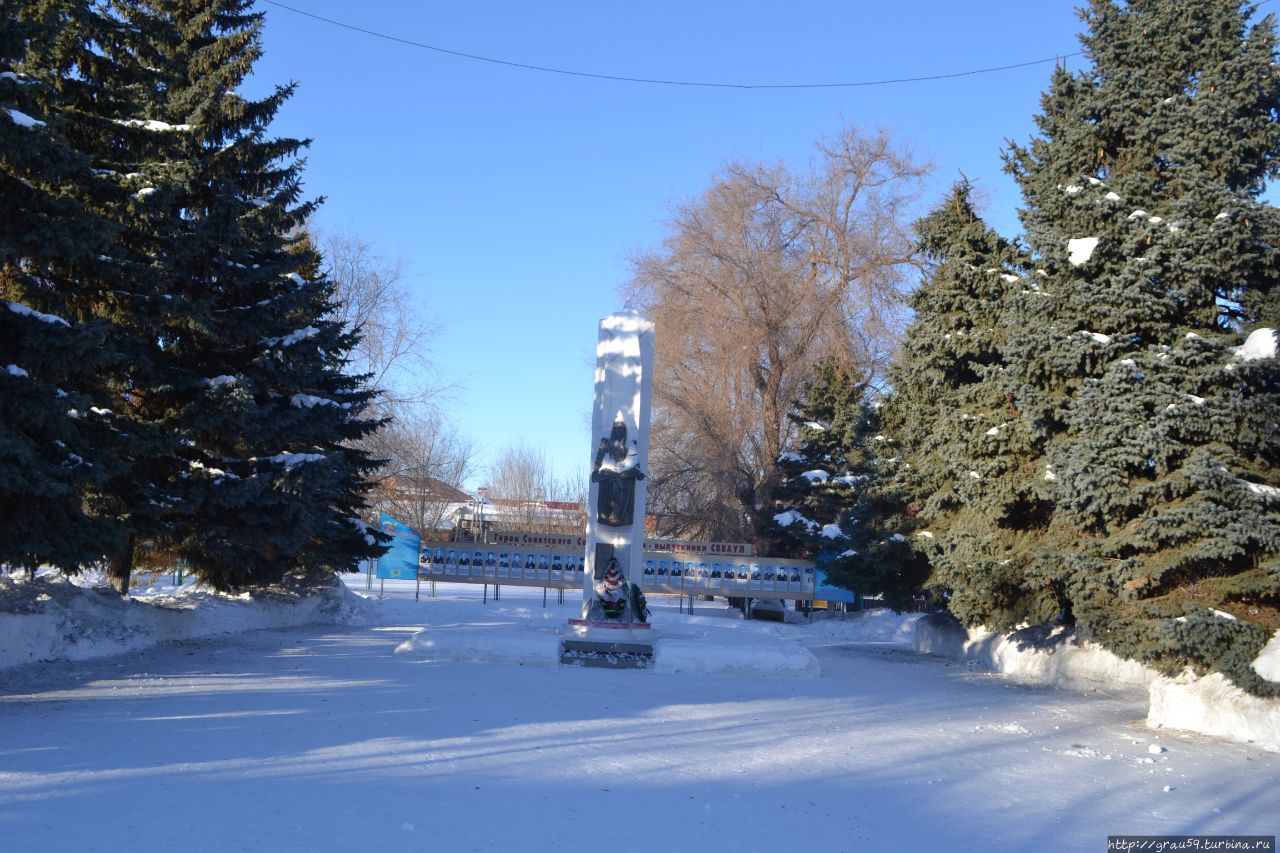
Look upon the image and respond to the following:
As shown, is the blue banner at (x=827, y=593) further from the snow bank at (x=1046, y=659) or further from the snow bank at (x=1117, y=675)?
the snow bank at (x=1046, y=659)

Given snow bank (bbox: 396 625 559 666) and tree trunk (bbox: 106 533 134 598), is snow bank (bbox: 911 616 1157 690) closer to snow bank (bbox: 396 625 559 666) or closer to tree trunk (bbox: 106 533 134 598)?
snow bank (bbox: 396 625 559 666)

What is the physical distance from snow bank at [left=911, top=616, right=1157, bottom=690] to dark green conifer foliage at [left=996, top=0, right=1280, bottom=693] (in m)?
2.00

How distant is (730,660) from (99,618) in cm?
889

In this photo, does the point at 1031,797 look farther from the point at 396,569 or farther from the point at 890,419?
the point at 396,569

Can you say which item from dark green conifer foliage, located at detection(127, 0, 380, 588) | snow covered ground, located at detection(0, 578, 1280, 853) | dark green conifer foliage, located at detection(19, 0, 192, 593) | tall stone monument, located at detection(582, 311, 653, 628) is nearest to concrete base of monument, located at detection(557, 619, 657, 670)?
snow covered ground, located at detection(0, 578, 1280, 853)

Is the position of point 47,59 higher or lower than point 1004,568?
higher

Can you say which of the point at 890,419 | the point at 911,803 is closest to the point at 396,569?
the point at 890,419

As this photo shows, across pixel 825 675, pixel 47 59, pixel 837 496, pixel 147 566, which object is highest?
pixel 47 59

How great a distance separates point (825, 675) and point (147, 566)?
39.4 feet

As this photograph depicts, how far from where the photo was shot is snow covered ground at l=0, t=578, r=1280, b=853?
5.76 meters

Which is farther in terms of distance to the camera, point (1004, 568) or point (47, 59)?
point (1004, 568)

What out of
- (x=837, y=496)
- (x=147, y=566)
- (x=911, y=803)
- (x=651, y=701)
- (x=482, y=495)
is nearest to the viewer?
(x=911, y=803)

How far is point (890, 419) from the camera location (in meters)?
21.1

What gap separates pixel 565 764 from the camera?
7.48 meters
